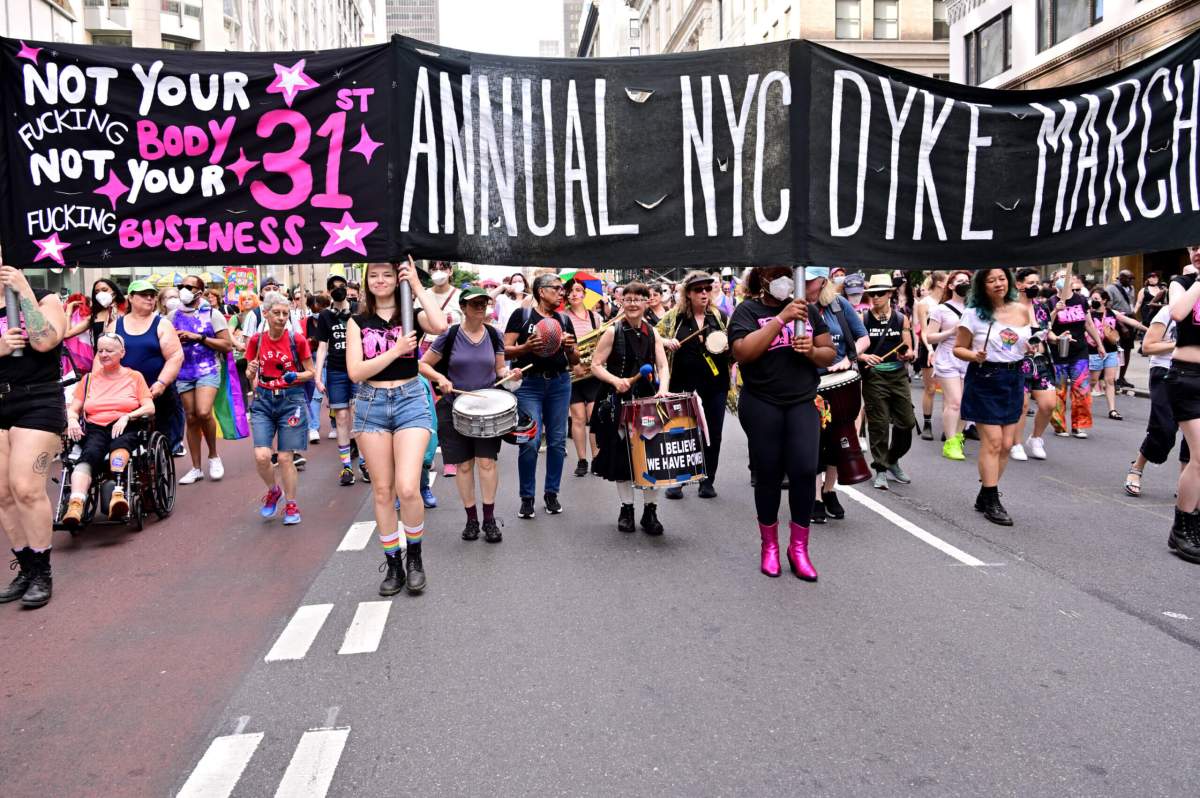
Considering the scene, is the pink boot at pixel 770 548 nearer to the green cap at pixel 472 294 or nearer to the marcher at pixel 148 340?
the green cap at pixel 472 294

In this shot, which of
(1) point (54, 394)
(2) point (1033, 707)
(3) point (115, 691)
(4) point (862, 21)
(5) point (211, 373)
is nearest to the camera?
(2) point (1033, 707)

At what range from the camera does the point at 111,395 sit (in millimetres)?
7793

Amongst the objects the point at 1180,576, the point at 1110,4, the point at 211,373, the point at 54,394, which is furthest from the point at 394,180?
the point at 1110,4

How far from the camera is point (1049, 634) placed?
4840 millimetres

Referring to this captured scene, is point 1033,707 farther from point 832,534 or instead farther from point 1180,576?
point 832,534

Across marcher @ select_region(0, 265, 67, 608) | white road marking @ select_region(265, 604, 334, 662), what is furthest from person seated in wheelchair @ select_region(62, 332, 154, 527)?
white road marking @ select_region(265, 604, 334, 662)

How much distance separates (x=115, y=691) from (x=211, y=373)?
5827 mm

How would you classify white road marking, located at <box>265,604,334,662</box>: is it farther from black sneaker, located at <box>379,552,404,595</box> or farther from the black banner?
the black banner

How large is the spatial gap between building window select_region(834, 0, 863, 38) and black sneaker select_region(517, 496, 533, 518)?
4186 centimetres

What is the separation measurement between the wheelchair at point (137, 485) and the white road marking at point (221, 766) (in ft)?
14.0

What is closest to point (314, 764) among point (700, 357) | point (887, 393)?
point (700, 357)

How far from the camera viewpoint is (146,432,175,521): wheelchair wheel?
7.94 metres

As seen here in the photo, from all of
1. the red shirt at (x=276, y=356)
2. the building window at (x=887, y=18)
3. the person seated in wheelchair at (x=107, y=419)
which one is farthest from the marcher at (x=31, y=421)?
the building window at (x=887, y=18)

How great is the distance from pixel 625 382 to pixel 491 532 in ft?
4.80
